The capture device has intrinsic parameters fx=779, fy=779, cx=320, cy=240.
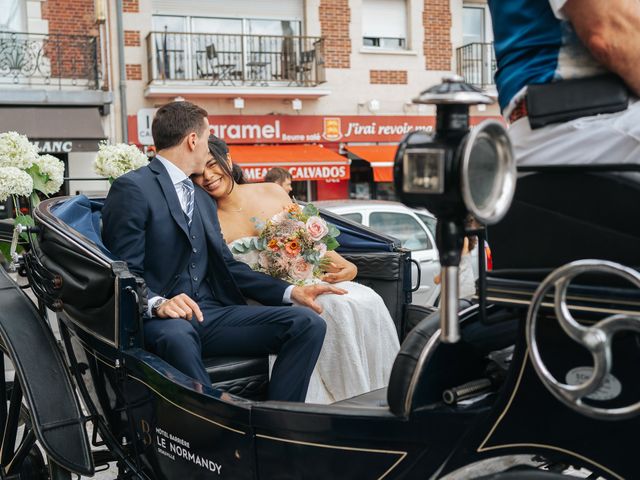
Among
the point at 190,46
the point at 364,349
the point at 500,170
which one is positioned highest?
the point at 190,46

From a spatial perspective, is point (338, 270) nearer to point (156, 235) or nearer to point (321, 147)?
point (156, 235)

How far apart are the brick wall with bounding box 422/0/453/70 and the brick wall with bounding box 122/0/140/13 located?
6413 mm

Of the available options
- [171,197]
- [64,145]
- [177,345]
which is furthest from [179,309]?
[64,145]

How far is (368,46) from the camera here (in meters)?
17.8

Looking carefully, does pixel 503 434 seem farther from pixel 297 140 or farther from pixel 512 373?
pixel 297 140

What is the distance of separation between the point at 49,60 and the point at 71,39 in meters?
0.61

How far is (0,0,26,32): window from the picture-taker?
1514 cm

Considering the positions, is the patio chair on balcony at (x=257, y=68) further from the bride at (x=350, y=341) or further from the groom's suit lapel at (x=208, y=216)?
the groom's suit lapel at (x=208, y=216)

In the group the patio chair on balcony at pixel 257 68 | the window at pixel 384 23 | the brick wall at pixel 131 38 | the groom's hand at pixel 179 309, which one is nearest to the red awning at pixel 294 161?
the patio chair on balcony at pixel 257 68

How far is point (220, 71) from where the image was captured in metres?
16.7

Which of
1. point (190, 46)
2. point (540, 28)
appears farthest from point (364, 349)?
point (190, 46)

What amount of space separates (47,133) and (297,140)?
5327 mm

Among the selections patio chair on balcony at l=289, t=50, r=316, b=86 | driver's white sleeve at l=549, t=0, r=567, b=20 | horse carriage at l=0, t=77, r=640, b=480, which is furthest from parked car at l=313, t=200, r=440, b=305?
patio chair on balcony at l=289, t=50, r=316, b=86

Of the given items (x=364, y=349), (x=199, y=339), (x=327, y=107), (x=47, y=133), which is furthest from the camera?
(x=327, y=107)
